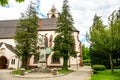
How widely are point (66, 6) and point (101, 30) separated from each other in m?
9.98

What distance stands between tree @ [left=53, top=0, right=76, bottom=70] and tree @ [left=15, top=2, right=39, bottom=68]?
4550 millimetres

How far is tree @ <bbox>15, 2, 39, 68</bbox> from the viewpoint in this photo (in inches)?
1374

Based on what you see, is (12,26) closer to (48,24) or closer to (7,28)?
(7,28)

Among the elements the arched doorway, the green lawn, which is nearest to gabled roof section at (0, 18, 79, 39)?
the arched doorway

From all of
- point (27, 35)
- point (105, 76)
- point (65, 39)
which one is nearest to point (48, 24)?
point (27, 35)

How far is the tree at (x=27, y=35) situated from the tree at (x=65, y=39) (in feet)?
14.9

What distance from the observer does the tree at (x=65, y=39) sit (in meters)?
33.3

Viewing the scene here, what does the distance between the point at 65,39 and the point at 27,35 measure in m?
7.05

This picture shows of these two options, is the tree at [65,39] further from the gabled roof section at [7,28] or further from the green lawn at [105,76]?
the gabled roof section at [7,28]

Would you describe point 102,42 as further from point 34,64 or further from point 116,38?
point 34,64

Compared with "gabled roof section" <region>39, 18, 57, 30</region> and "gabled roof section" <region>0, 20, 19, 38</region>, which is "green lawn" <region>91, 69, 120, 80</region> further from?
"gabled roof section" <region>0, 20, 19, 38</region>

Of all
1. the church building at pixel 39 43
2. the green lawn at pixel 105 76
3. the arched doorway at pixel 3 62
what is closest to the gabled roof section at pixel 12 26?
the church building at pixel 39 43

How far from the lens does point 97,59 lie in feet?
127

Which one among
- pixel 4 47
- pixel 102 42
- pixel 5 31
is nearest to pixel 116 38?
pixel 102 42
